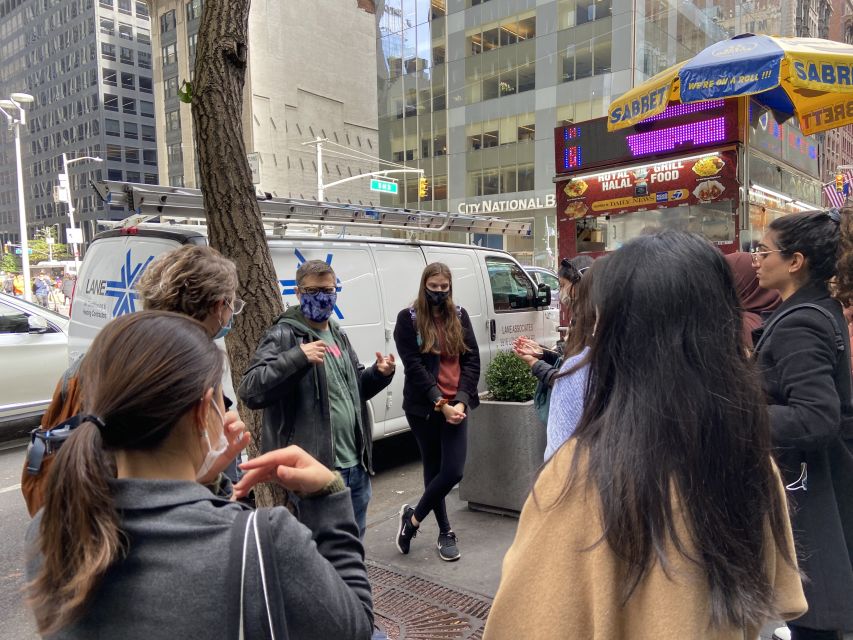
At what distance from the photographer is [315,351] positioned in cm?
272

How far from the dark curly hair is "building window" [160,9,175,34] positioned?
60938 mm

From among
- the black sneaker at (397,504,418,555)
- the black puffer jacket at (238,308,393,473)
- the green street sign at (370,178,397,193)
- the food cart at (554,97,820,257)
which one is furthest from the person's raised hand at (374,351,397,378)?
the green street sign at (370,178,397,193)

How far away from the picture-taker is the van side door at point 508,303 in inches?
267

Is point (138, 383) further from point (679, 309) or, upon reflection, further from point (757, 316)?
point (757, 316)

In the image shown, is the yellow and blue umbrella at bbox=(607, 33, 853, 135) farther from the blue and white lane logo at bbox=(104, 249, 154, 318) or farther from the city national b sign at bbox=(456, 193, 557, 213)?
the city national b sign at bbox=(456, 193, 557, 213)

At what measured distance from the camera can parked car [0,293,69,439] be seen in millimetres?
6796

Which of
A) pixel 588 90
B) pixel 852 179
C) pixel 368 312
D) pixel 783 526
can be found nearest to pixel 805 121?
pixel 368 312

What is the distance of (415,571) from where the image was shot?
3738 mm

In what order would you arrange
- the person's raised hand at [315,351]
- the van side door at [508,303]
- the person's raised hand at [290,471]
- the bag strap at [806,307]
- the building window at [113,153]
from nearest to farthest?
the person's raised hand at [290,471] → the bag strap at [806,307] → the person's raised hand at [315,351] → the van side door at [508,303] → the building window at [113,153]

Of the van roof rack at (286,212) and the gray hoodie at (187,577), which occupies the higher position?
the van roof rack at (286,212)

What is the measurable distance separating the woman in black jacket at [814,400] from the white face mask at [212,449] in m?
1.78

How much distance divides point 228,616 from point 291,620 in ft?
0.37

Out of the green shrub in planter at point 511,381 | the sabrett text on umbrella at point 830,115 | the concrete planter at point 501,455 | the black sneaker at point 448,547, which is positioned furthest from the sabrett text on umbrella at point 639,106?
the black sneaker at point 448,547

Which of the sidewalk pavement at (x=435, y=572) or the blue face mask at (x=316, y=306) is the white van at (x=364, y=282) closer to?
the sidewalk pavement at (x=435, y=572)
